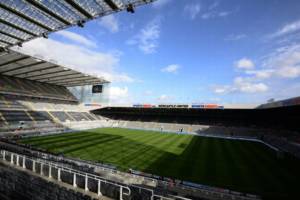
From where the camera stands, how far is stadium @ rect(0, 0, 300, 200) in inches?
367

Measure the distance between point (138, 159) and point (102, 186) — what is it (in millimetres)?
11619

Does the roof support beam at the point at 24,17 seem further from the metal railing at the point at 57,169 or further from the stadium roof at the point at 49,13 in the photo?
the metal railing at the point at 57,169

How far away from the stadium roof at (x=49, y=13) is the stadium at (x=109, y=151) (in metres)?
0.06

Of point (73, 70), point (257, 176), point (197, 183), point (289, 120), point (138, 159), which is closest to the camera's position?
point (197, 183)

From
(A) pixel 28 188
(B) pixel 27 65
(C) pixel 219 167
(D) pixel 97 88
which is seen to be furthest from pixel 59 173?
(D) pixel 97 88

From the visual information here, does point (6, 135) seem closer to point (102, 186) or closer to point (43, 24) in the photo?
point (43, 24)

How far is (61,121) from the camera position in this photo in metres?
44.2

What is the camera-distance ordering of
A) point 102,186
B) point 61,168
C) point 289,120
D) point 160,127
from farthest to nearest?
point 160,127 < point 289,120 < point 61,168 < point 102,186

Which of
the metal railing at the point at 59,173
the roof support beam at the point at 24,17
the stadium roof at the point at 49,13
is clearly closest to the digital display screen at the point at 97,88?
the stadium roof at the point at 49,13

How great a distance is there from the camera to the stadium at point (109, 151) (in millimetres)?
9320

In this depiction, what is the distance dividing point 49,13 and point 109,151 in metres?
15.5

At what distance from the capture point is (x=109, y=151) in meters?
22.1

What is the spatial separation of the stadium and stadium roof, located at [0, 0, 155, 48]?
0.06m

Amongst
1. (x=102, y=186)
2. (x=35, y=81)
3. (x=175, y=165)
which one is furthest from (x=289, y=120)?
(x=35, y=81)
